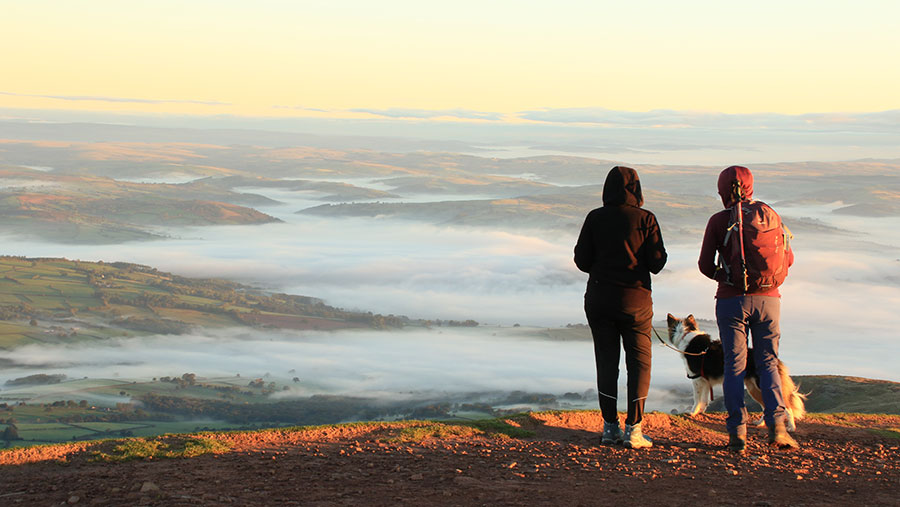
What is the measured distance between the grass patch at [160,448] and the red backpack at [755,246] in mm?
5778

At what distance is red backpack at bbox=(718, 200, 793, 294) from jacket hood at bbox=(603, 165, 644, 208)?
0.95 m

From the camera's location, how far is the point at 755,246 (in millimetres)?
8133

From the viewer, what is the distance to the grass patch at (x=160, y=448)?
8992 mm

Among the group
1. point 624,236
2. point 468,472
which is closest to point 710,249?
point 624,236

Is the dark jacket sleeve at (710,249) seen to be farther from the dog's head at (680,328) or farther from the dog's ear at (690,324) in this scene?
the dog's ear at (690,324)

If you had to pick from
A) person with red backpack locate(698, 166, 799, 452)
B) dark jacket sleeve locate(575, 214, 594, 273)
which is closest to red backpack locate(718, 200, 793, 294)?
person with red backpack locate(698, 166, 799, 452)

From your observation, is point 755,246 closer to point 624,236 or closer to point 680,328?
point 624,236

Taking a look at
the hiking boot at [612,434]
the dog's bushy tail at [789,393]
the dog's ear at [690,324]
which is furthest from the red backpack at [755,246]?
the dog's ear at [690,324]

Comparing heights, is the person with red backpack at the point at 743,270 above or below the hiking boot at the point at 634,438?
above

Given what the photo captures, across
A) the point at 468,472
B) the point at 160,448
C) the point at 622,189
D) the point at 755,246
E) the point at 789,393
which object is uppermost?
the point at 622,189

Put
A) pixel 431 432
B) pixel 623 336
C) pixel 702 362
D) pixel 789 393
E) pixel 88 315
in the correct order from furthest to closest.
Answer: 1. pixel 88 315
2. pixel 702 362
3. pixel 431 432
4. pixel 789 393
5. pixel 623 336

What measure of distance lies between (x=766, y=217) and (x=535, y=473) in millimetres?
3351

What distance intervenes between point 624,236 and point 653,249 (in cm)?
32

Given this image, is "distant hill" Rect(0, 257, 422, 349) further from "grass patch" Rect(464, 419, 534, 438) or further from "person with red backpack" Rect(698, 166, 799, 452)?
"person with red backpack" Rect(698, 166, 799, 452)
